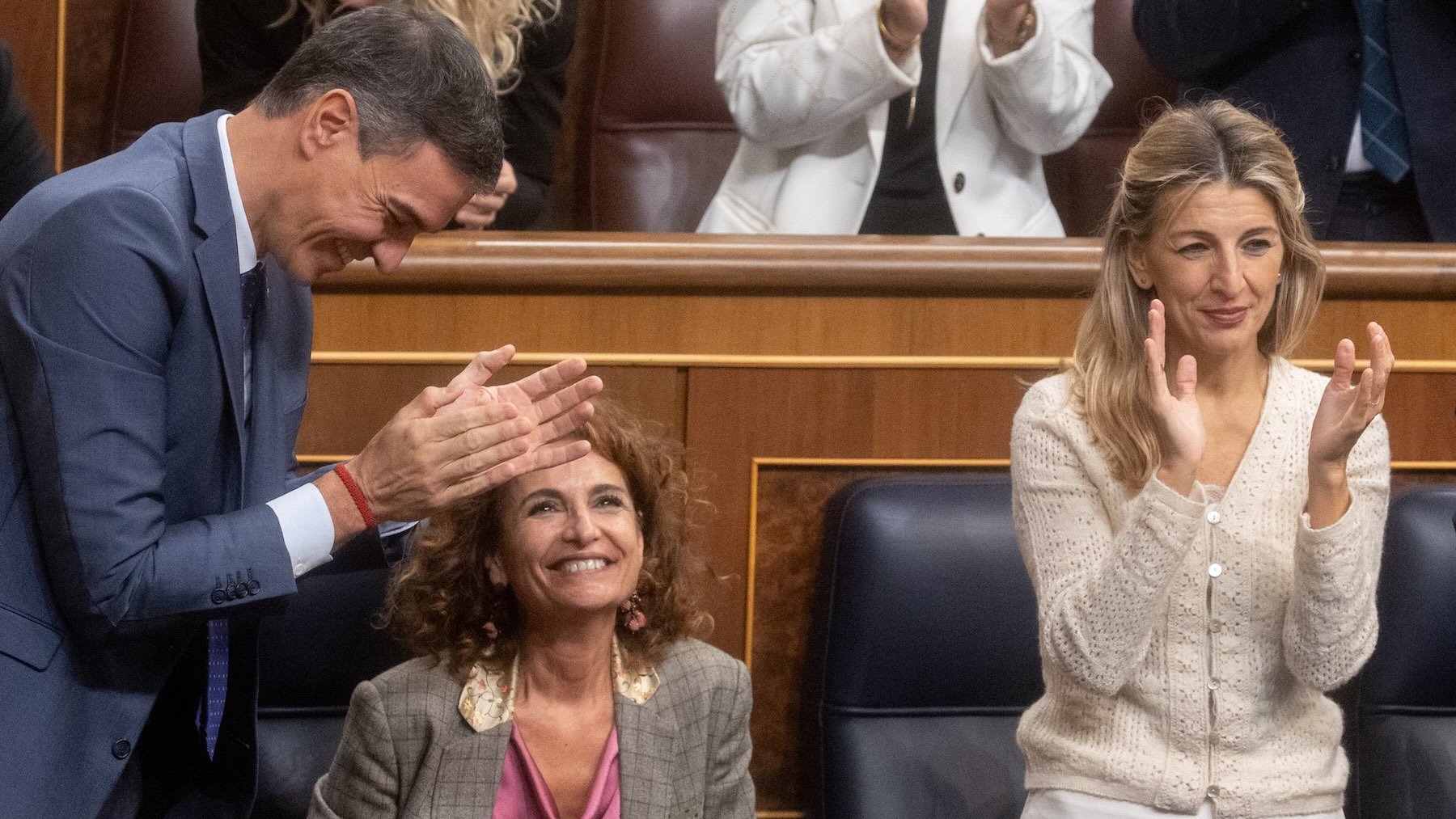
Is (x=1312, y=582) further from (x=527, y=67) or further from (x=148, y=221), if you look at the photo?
(x=527, y=67)

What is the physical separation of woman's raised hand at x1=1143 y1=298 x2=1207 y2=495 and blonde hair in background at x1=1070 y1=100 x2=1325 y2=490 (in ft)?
0.34

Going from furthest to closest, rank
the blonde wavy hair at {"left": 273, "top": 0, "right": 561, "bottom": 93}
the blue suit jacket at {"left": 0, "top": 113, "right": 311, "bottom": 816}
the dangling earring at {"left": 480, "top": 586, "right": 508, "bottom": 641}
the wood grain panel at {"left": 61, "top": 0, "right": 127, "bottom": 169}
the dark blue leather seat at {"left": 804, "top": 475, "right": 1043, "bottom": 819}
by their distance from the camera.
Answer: the wood grain panel at {"left": 61, "top": 0, "right": 127, "bottom": 169} < the blonde wavy hair at {"left": 273, "top": 0, "right": 561, "bottom": 93} < the dark blue leather seat at {"left": 804, "top": 475, "right": 1043, "bottom": 819} < the dangling earring at {"left": 480, "top": 586, "right": 508, "bottom": 641} < the blue suit jacket at {"left": 0, "top": 113, "right": 311, "bottom": 816}

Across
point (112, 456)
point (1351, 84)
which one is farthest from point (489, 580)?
point (1351, 84)

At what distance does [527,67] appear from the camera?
2.48 m

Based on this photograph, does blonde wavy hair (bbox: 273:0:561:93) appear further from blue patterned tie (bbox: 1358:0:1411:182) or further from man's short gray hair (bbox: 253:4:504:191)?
blue patterned tie (bbox: 1358:0:1411:182)

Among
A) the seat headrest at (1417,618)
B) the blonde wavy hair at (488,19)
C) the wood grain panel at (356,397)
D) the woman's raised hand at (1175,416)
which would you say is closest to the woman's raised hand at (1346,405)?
the woman's raised hand at (1175,416)

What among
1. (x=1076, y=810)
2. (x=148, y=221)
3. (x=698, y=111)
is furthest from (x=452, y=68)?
(x=698, y=111)

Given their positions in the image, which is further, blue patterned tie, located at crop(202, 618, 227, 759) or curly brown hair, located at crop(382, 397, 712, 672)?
curly brown hair, located at crop(382, 397, 712, 672)

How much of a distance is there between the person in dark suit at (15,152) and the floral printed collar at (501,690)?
31.0 inches

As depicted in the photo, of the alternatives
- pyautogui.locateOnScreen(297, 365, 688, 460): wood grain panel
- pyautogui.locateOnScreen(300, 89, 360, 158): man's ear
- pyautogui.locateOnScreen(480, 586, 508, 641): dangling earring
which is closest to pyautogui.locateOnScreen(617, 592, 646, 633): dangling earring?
pyautogui.locateOnScreen(480, 586, 508, 641): dangling earring

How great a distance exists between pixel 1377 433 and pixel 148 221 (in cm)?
115

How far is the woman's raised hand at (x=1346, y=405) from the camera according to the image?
1.51 m

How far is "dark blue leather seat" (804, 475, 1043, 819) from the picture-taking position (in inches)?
76.7

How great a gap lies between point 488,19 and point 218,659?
106 centimetres
